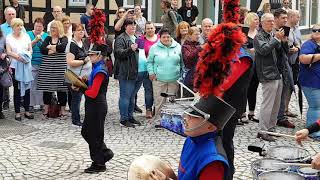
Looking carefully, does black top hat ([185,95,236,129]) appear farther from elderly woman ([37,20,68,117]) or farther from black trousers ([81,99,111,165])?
elderly woman ([37,20,68,117])

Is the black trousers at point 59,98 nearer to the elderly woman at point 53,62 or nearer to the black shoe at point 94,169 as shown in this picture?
the elderly woman at point 53,62

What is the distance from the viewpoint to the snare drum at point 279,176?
421 centimetres

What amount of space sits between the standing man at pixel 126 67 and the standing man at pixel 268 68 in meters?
2.03

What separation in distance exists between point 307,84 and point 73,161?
372cm

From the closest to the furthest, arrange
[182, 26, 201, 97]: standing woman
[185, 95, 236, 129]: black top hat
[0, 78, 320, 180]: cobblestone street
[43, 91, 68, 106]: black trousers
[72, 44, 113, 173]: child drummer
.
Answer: [185, 95, 236, 129]: black top hat, [72, 44, 113, 173]: child drummer, [0, 78, 320, 180]: cobblestone street, [182, 26, 201, 97]: standing woman, [43, 91, 68, 106]: black trousers

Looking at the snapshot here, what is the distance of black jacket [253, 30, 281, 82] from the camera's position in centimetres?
834

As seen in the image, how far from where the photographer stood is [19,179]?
6508 mm

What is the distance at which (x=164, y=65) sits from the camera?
9.20 metres

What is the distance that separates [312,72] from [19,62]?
477 cm

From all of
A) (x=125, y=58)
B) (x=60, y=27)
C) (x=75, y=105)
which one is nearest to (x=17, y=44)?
(x=60, y=27)

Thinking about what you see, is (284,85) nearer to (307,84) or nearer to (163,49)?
(307,84)

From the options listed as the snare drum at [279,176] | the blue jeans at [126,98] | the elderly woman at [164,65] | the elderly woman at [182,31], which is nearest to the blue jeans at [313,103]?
the elderly woman at [164,65]

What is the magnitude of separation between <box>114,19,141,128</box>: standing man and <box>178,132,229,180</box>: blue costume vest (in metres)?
5.79

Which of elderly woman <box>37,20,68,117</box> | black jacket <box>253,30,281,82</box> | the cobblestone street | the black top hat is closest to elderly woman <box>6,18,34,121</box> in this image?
elderly woman <box>37,20,68,117</box>
